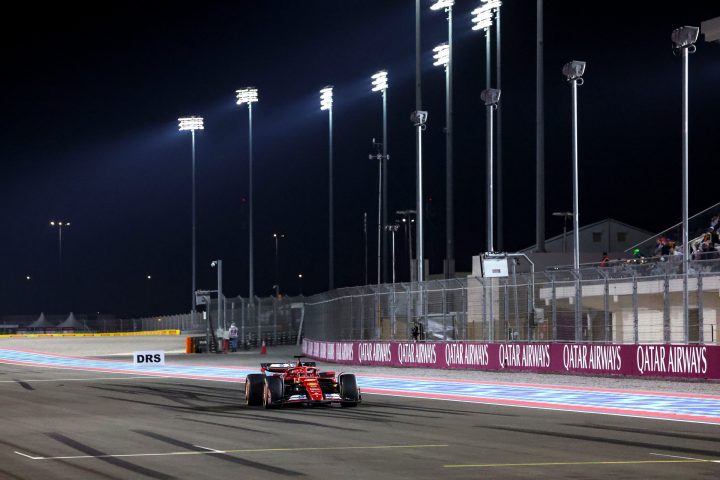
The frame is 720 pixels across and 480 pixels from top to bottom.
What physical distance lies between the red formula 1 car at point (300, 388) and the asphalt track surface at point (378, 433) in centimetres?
28

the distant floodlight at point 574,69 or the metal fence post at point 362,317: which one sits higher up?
the distant floodlight at point 574,69

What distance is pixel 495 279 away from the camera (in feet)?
111

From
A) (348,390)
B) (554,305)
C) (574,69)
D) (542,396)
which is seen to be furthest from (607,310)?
(348,390)

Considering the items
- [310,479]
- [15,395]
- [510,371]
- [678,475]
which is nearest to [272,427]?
[310,479]

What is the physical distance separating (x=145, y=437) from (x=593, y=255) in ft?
137

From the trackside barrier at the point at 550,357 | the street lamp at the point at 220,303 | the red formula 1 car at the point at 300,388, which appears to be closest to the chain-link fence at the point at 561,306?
the trackside barrier at the point at 550,357

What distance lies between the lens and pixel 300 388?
21.8 m

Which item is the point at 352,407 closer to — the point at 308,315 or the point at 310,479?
the point at 310,479

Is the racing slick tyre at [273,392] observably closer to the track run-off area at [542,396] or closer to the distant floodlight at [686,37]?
the track run-off area at [542,396]

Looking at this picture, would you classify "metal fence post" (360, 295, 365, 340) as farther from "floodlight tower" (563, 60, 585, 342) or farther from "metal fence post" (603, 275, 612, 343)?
"metal fence post" (603, 275, 612, 343)

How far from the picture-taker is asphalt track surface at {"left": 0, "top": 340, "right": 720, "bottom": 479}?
41.1ft

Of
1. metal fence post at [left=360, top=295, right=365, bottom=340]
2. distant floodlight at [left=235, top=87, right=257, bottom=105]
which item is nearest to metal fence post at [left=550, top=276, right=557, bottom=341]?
metal fence post at [left=360, top=295, right=365, bottom=340]

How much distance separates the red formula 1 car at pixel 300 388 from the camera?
21719 mm

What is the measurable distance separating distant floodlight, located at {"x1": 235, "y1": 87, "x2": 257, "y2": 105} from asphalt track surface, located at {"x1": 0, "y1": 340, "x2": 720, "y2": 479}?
4624cm
